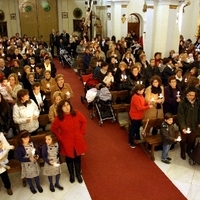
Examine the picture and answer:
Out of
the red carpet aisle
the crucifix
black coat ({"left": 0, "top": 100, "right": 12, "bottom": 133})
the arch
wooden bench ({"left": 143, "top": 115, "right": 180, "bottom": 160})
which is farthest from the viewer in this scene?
the arch

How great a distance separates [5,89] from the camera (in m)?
6.11

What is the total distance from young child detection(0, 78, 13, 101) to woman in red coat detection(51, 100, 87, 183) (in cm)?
202

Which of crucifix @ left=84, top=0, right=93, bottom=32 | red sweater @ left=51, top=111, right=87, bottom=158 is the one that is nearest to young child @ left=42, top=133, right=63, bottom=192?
red sweater @ left=51, top=111, right=87, bottom=158

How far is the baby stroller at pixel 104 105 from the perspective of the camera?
7.04m

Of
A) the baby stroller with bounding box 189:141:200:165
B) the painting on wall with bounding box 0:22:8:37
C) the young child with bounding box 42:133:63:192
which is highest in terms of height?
the painting on wall with bounding box 0:22:8:37

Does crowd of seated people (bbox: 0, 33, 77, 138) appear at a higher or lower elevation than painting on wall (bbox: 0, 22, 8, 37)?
lower

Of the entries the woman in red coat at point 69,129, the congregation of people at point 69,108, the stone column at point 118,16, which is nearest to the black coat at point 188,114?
the congregation of people at point 69,108

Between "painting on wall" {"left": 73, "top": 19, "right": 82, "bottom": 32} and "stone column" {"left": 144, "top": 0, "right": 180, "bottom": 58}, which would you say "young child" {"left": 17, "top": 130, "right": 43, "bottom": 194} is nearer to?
"stone column" {"left": 144, "top": 0, "right": 180, "bottom": 58}

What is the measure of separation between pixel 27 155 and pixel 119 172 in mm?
1890

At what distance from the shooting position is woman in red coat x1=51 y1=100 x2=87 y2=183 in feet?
14.8

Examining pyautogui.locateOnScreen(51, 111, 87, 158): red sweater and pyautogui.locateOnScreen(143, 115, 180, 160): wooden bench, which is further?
pyautogui.locateOnScreen(143, 115, 180, 160): wooden bench

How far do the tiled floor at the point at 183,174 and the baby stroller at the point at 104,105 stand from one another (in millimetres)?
1768

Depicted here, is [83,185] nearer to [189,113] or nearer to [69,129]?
[69,129]

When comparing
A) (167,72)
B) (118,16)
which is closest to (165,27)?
(167,72)
